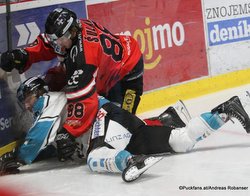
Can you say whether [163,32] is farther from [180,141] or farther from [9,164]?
[9,164]

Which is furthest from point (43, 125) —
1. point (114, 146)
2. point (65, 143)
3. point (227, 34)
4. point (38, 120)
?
point (227, 34)

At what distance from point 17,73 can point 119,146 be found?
96 centimetres

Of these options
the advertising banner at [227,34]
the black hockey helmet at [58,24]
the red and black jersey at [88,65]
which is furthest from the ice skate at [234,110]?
the advertising banner at [227,34]

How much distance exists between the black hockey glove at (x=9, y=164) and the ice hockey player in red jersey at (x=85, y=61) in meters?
0.36

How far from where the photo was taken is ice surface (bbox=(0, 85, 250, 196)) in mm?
2809

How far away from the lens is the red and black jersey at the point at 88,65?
3.28m

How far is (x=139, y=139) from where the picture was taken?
3414 mm

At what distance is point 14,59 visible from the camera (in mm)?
3631

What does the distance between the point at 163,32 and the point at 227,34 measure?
35.5 inches

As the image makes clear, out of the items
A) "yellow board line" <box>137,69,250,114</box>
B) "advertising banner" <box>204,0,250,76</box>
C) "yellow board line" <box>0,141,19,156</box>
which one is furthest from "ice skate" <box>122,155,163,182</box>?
"advertising banner" <box>204,0,250,76</box>

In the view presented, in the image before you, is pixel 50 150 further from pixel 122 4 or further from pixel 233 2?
pixel 233 2

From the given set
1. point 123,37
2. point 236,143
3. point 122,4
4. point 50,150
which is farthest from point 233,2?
point 50,150


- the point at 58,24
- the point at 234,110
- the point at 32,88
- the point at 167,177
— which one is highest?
the point at 58,24

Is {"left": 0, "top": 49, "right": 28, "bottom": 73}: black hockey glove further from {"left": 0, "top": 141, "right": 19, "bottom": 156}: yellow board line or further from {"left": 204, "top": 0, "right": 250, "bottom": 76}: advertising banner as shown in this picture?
{"left": 204, "top": 0, "right": 250, "bottom": 76}: advertising banner
